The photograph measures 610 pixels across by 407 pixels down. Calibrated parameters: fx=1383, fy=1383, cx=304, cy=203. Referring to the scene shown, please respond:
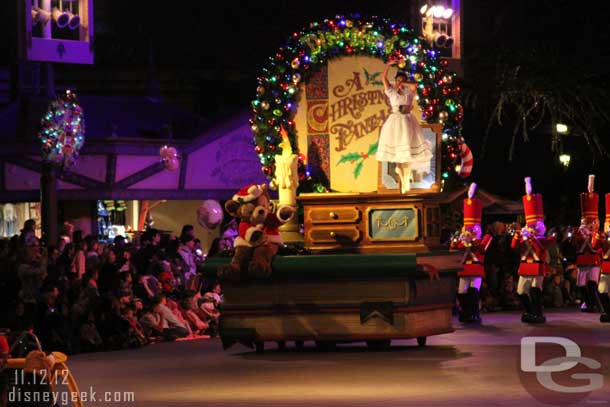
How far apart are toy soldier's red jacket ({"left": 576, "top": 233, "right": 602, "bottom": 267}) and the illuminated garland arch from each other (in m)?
3.99

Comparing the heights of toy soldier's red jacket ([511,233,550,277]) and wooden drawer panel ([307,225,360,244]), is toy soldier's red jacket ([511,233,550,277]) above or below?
below

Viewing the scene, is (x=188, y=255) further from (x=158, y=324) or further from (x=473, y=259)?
(x=473, y=259)

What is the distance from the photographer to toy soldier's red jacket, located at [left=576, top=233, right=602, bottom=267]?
21669mm

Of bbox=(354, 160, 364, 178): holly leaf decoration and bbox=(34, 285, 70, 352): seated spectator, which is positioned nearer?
bbox=(34, 285, 70, 352): seated spectator

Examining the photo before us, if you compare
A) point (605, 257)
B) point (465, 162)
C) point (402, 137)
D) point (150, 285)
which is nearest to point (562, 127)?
point (605, 257)

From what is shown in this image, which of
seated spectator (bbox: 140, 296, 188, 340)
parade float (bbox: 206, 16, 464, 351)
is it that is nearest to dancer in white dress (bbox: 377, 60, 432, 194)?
parade float (bbox: 206, 16, 464, 351)

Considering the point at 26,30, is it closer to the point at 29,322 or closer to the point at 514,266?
the point at 29,322

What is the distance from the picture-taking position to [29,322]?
54.1 feet

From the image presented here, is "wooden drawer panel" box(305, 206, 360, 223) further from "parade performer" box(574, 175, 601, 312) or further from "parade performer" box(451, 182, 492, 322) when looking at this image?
"parade performer" box(574, 175, 601, 312)

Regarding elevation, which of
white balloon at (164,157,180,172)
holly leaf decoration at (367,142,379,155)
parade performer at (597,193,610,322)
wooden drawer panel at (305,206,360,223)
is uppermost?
white balloon at (164,157,180,172)

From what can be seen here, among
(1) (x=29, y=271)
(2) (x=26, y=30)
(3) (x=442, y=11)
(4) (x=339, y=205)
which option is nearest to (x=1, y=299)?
(1) (x=29, y=271)

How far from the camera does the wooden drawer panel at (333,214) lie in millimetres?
17391

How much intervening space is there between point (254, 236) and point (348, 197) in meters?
1.55

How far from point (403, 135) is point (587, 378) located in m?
5.46
